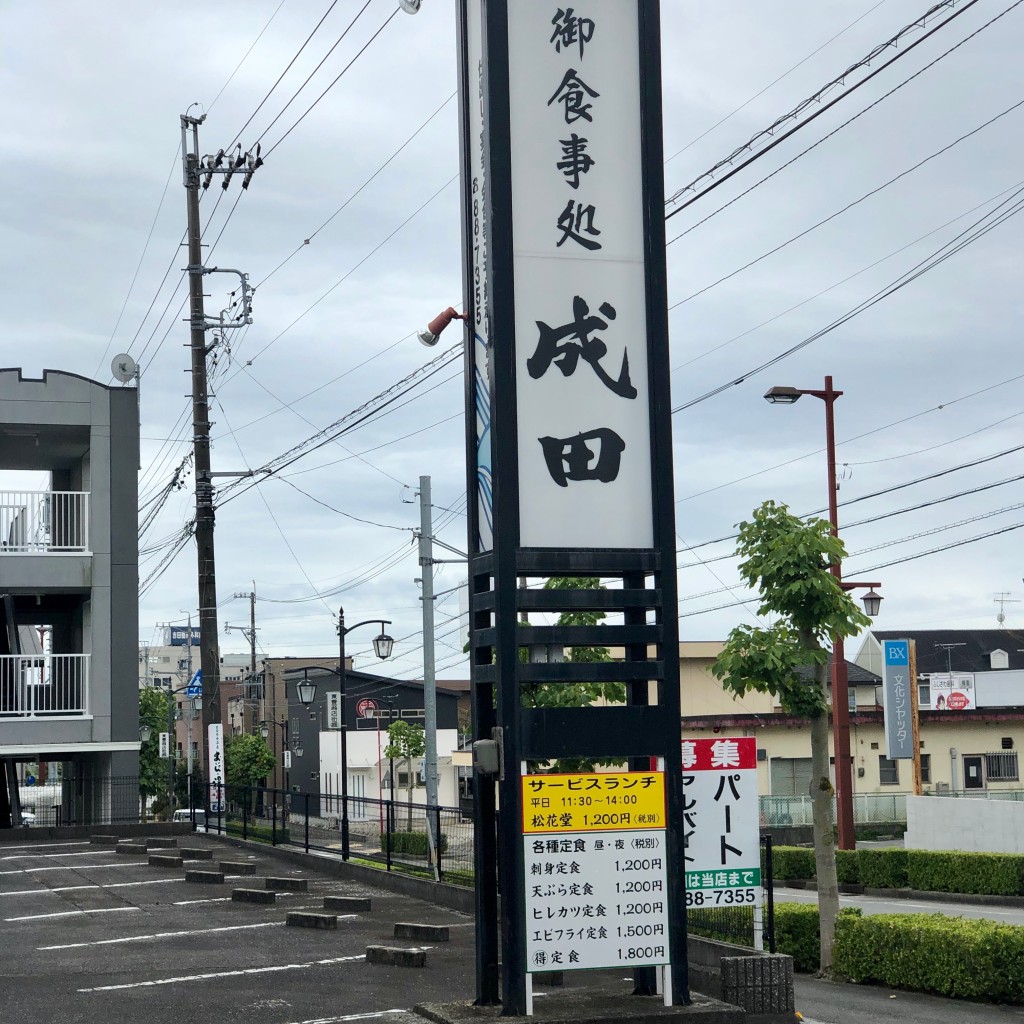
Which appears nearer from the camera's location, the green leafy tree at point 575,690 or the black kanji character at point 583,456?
the black kanji character at point 583,456

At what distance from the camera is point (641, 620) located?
449 inches

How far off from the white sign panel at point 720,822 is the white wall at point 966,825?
2513 centimetres

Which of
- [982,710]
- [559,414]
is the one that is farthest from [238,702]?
[559,414]

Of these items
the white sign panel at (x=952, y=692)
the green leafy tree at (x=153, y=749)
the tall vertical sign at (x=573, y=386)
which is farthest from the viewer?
the green leafy tree at (x=153, y=749)

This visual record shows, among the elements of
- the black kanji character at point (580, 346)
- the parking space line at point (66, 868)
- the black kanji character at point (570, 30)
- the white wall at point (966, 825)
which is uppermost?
the black kanji character at point (570, 30)

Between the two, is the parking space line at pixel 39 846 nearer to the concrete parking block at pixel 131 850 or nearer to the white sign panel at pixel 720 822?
the concrete parking block at pixel 131 850

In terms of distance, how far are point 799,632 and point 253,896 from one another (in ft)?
27.6

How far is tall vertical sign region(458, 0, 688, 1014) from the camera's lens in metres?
10.8

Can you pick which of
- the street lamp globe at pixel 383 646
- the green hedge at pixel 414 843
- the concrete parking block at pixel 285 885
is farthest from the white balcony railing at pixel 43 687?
the concrete parking block at pixel 285 885

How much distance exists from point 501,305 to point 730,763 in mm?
4460

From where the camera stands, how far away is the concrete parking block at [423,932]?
1538 centimetres

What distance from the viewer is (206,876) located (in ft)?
67.7

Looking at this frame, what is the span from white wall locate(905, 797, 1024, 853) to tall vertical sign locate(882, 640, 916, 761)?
1.64m

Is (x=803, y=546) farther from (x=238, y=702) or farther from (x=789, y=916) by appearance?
(x=238, y=702)
